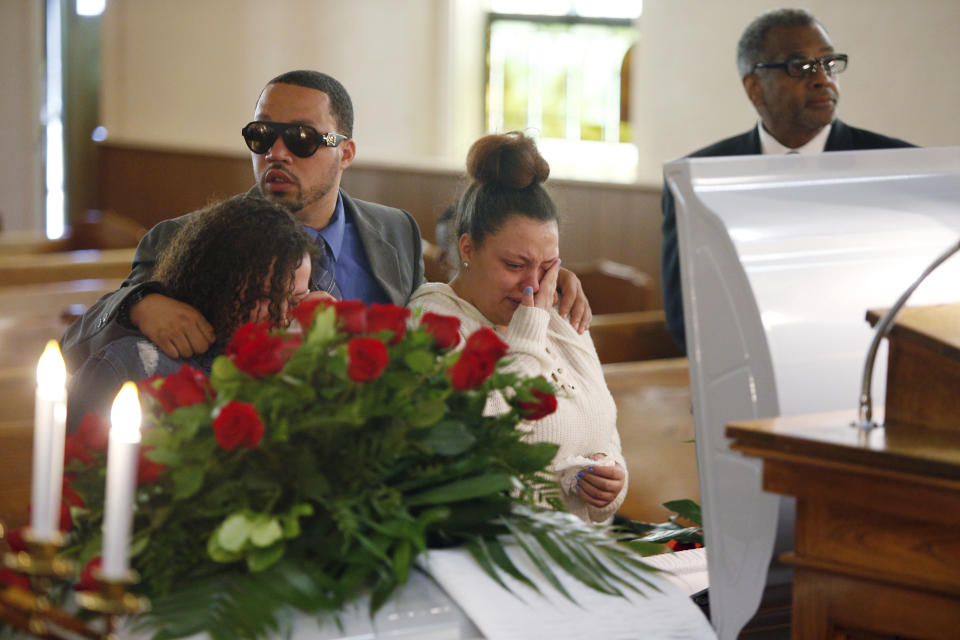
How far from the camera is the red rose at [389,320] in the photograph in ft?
4.70

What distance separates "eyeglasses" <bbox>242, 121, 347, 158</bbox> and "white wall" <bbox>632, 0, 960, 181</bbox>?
14.5ft

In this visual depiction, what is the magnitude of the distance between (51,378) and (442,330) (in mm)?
579

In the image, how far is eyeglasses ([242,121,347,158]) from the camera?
2242mm

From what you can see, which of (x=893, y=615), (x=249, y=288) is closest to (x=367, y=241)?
(x=249, y=288)

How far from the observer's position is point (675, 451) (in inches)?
130

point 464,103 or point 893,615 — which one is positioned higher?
point 464,103

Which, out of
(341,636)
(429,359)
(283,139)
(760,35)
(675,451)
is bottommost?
(675,451)

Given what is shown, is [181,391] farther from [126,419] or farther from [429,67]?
[429,67]

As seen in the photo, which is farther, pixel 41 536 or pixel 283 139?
pixel 283 139

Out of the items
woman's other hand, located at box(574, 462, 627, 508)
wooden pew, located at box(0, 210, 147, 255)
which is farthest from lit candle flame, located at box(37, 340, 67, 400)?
wooden pew, located at box(0, 210, 147, 255)

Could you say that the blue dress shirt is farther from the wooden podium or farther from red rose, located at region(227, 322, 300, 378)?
the wooden podium

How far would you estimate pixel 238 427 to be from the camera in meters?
1.25

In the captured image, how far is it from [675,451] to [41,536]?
2.53 meters

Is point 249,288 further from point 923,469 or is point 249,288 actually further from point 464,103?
point 464,103
